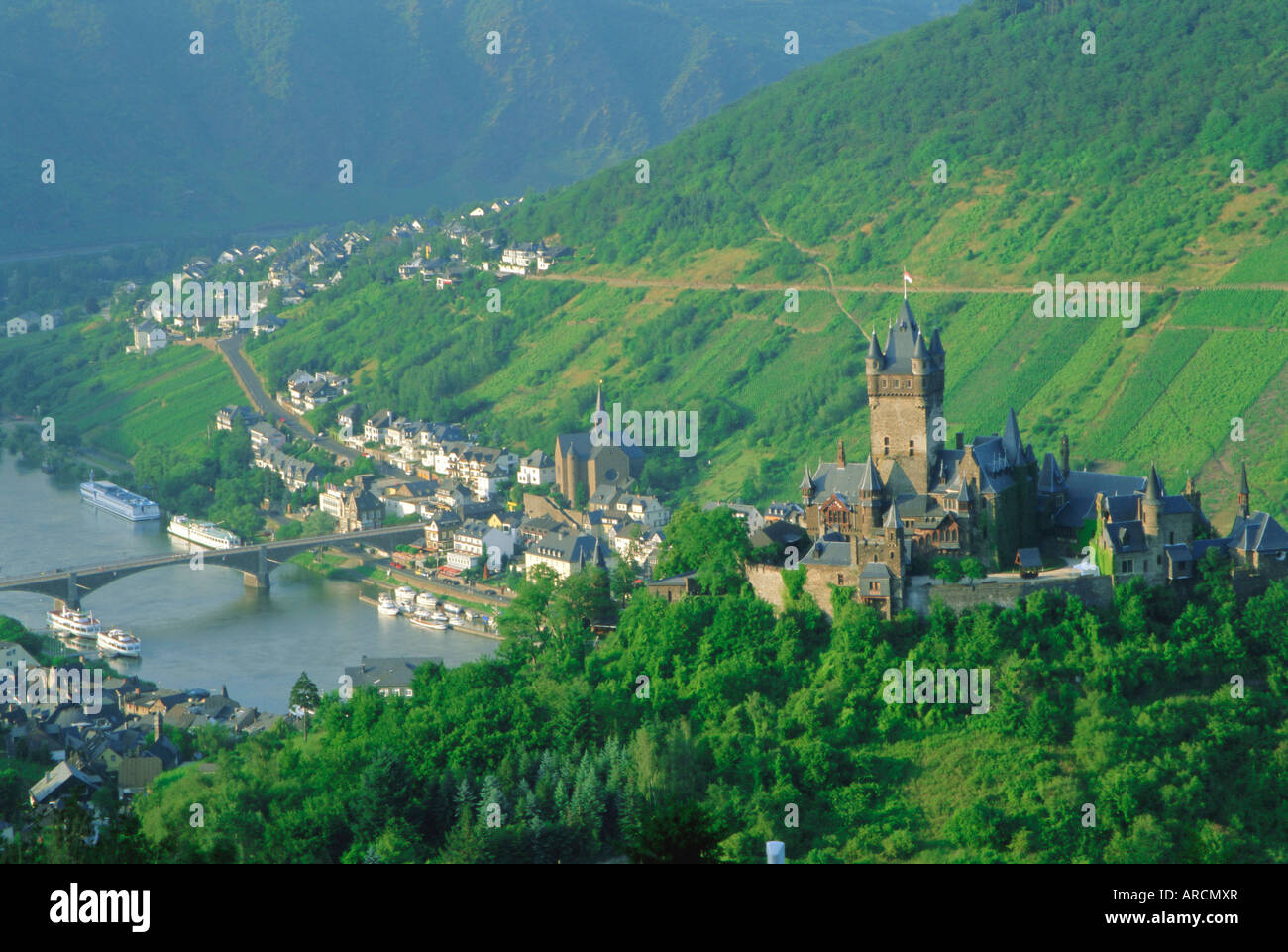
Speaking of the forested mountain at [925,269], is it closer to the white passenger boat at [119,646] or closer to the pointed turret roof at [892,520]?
the white passenger boat at [119,646]

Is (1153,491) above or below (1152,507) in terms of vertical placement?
above

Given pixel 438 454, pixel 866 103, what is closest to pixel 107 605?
pixel 438 454

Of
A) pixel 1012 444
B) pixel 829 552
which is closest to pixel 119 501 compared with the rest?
pixel 829 552

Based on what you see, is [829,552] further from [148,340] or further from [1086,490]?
[148,340]

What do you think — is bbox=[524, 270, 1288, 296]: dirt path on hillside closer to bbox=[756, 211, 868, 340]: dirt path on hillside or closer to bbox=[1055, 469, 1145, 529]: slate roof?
bbox=[756, 211, 868, 340]: dirt path on hillside

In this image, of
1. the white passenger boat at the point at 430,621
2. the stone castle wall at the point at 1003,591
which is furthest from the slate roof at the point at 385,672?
the stone castle wall at the point at 1003,591

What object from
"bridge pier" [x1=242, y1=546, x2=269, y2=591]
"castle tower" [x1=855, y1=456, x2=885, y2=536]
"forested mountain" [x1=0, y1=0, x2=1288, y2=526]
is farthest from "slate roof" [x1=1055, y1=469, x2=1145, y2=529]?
"bridge pier" [x1=242, y1=546, x2=269, y2=591]
